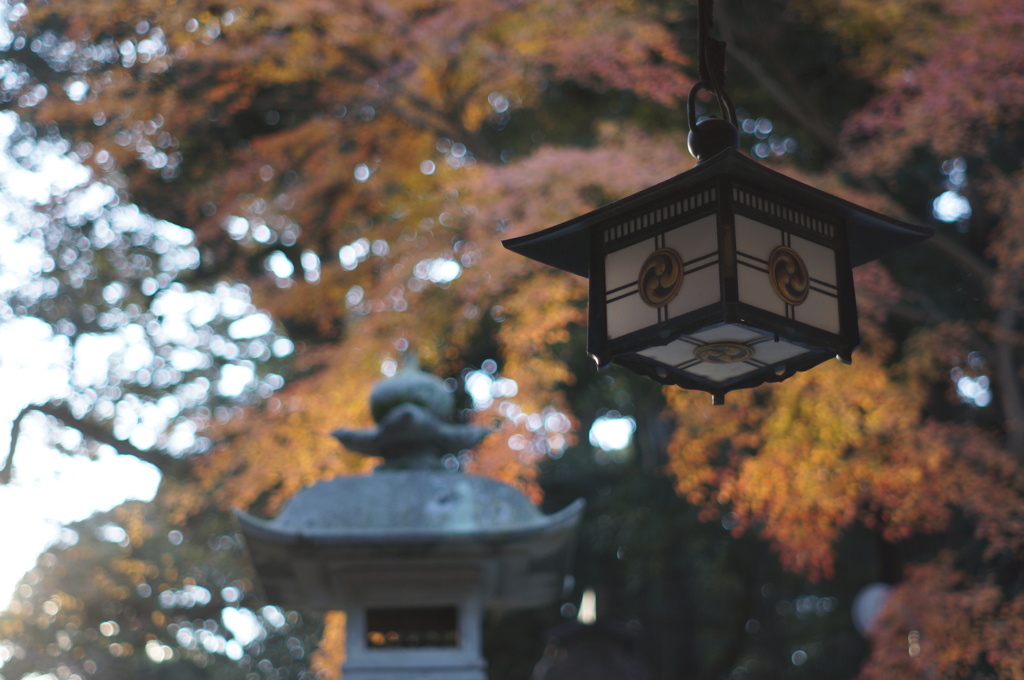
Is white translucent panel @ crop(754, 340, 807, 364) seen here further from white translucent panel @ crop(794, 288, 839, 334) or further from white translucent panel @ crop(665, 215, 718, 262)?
white translucent panel @ crop(665, 215, 718, 262)

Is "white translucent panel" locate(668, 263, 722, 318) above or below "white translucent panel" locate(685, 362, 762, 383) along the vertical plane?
above

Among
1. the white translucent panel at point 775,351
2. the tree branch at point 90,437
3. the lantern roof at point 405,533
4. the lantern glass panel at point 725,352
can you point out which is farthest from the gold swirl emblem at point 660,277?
the tree branch at point 90,437

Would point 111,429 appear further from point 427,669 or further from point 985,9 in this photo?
point 985,9

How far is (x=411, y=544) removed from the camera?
5984mm

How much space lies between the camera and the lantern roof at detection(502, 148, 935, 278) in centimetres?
211

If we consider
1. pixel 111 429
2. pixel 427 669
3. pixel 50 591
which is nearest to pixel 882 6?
pixel 427 669

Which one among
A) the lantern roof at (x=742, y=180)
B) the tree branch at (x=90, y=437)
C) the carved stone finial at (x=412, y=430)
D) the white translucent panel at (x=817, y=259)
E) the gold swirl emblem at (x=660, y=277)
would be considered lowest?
the gold swirl emblem at (x=660, y=277)

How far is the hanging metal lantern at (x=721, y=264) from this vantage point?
2098 mm

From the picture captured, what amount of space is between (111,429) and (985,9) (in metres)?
11.5

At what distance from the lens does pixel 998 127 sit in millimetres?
9164

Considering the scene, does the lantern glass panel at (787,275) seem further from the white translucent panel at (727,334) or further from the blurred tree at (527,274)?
the blurred tree at (527,274)

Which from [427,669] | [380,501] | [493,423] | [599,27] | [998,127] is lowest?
[427,669]

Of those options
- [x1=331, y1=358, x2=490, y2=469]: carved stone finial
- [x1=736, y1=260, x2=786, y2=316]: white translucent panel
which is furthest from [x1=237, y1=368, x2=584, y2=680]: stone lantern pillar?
[x1=736, y1=260, x2=786, y2=316]: white translucent panel

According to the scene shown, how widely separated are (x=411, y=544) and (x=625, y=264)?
4058 millimetres
